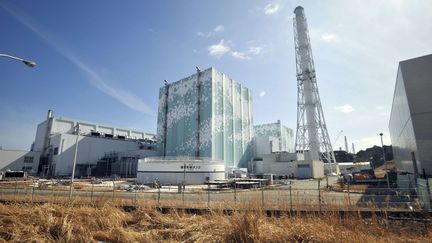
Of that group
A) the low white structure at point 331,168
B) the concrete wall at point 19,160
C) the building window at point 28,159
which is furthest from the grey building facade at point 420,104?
the building window at point 28,159

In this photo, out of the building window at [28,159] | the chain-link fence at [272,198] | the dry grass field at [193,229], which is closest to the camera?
the dry grass field at [193,229]

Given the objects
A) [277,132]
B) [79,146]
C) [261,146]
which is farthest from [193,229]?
[277,132]

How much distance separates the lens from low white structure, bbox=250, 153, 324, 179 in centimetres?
6125

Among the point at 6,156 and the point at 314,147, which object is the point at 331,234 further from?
the point at 6,156

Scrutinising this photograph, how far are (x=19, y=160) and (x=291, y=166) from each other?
80316 millimetres

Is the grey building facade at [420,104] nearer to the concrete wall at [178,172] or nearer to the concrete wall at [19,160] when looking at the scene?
the concrete wall at [178,172]

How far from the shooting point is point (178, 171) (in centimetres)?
4788

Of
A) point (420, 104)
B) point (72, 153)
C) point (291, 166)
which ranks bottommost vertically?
point (291, 166)

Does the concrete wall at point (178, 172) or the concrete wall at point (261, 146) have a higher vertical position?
the concrete wall at point (261, 146)

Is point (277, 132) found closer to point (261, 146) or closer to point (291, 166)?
point (261, 146)

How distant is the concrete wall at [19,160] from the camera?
2458 inches

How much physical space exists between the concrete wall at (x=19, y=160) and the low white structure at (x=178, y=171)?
42935 millimetres

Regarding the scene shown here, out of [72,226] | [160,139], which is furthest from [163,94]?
[72,226]

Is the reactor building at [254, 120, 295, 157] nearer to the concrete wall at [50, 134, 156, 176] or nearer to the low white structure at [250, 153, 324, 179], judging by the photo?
the low white structure at [250, 153, 324, 179]
